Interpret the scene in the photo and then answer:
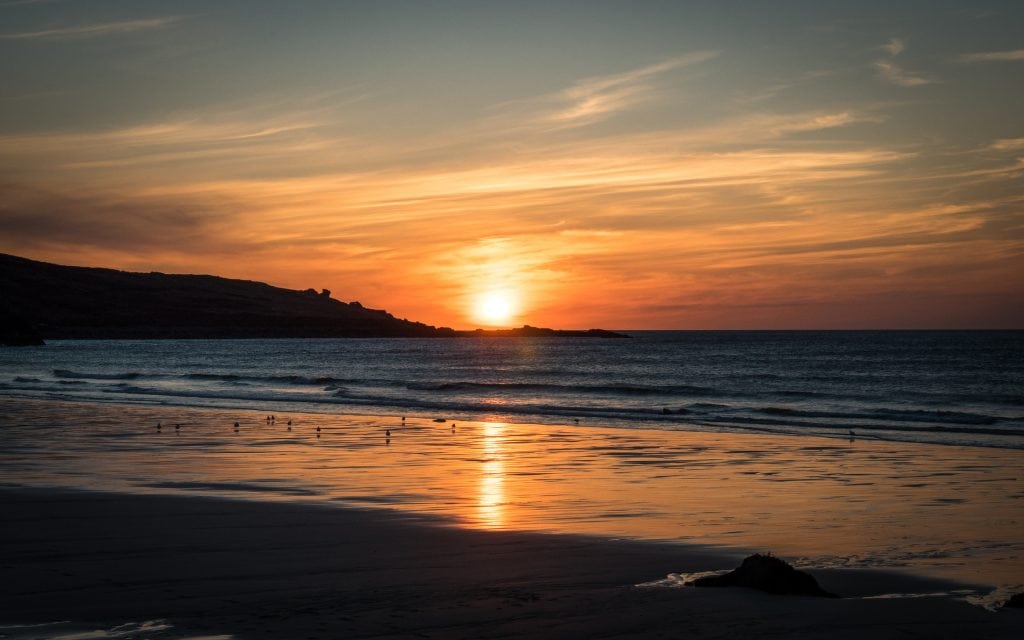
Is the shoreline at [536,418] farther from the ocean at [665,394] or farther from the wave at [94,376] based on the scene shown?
the wave at [94,376]

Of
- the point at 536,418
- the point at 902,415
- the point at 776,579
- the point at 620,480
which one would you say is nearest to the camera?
the point at 776,579

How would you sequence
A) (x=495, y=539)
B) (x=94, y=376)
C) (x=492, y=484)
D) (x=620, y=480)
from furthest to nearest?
1. (x=94, y=376)
2. (x=620, y=480)
3. (x=492, y=484)
4. (x=495, y=539)

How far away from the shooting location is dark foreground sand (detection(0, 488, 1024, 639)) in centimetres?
821

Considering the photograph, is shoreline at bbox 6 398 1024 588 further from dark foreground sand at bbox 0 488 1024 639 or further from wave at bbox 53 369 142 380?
wave at bbox 53 369 142 380

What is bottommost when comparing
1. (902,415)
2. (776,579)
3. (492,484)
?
(902,415)

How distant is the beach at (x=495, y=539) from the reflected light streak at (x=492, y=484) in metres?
0.10

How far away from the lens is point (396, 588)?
31.3 ft

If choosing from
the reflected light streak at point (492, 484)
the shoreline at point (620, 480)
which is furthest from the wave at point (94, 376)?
the reflected light streak at point (492, 484)

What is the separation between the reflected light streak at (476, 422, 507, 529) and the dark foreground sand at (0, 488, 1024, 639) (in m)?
1.02

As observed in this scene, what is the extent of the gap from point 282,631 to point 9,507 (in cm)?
823

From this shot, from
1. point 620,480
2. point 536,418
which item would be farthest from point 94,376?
point 620,480

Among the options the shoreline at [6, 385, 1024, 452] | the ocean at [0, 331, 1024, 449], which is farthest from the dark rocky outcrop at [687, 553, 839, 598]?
the ocean at [0, 331, 1024, 449]

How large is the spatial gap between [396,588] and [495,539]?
278cm

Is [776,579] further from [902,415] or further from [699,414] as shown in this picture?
[902,415]
